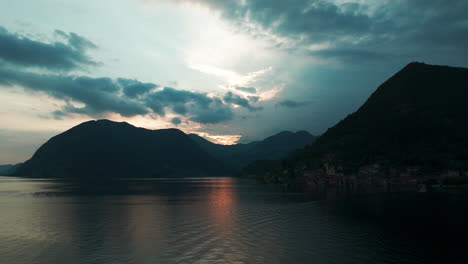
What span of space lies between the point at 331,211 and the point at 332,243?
38716 mm

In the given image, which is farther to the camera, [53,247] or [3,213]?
[3,213]

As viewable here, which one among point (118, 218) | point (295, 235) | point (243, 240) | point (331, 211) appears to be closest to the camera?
point (243, 240)

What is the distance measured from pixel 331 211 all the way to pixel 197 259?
177 ft

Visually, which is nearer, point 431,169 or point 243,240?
point 243,240

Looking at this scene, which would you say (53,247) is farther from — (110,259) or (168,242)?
(168,242)

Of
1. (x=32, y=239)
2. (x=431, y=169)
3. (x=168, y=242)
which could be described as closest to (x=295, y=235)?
(x=168, y=242)

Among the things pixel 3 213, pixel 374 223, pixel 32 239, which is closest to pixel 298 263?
pixel 374 223

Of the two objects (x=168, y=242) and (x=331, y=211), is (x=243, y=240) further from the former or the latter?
(x=331, y=211)

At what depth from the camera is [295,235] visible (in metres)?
54.4

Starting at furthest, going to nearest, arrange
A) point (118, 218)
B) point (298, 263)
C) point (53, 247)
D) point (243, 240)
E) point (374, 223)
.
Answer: point (118, 218), point (374, 223), point (243, 240), point (53, 247), point (298, 263)

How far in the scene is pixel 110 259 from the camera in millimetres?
40469

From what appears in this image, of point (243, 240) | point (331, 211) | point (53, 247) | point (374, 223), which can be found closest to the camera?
point (53, 247)

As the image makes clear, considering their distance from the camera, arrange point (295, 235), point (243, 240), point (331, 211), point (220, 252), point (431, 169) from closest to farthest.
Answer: point (220, 252), point (243, 240), point (295, 235), point (331, 211), point (431, 169)

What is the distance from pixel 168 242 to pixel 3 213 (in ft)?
202
